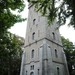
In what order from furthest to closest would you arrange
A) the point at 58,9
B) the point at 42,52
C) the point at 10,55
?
1. the point at 42,52
2. the point at 10,55
3. the point at 58,9

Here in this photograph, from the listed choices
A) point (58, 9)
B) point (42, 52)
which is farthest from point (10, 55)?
point (42, 52)

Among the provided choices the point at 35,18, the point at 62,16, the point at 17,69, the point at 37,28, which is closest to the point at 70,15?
the point at 62,16

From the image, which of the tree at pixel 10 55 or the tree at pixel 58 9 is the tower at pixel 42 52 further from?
the tree at pixel 58 9

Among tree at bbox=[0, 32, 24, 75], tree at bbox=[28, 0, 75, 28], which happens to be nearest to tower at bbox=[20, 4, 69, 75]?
tree at bbox=[0, 32, 24, 75]

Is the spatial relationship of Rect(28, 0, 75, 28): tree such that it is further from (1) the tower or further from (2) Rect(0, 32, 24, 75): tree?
(1) the tower

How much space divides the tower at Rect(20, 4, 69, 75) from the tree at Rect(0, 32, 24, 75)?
10.5 ft

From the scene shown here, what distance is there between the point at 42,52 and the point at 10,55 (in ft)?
27.9

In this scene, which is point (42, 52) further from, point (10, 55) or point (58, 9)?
point (58, 9)

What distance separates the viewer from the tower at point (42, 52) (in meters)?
15.7

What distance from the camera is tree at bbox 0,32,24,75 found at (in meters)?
7.90

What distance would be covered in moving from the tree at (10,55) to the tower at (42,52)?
319 centimetres

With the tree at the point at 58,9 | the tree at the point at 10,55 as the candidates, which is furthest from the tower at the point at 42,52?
the tree at the point at 58,9

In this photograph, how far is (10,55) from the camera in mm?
8469

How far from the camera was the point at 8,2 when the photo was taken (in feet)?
17.3
